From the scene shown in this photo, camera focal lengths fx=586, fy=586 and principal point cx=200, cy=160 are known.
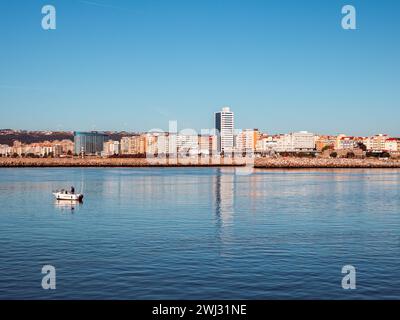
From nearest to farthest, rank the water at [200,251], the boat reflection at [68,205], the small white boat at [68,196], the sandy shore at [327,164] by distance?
the water at [200,251] → the boat reflection at [68,205] → the small white boat at [68,196] → the sandy shore at [327,164]

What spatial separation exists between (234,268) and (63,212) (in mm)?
18022

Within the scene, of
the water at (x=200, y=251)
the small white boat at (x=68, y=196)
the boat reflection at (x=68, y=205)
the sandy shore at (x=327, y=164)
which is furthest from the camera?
the sandy shore at (x=327, y=164)

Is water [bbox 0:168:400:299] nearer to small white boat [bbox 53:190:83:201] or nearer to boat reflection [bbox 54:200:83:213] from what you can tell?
A: boat reflection [bbox 54:200:83:213]

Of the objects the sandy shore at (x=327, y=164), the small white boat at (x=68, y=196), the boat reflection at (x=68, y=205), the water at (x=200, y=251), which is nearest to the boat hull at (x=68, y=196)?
the small white boat at (x=68, y=196)

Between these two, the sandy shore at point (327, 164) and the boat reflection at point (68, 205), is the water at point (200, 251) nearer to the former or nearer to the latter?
the boat reflection at point (68, 205)

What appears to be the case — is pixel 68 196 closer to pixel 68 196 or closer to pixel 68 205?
pixel 68 196

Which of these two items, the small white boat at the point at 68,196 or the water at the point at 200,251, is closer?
the water at the point at 200,251

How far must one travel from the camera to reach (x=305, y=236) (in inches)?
902

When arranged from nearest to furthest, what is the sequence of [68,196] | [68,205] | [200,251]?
[200,251], [68,205], [68,196]

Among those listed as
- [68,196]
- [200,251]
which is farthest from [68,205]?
[200,251]

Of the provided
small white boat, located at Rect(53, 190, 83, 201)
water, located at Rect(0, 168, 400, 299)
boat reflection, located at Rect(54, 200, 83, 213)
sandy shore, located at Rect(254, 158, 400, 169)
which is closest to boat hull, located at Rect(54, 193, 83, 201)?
small white boat, located at Rect(53, 190, 83, 201)
